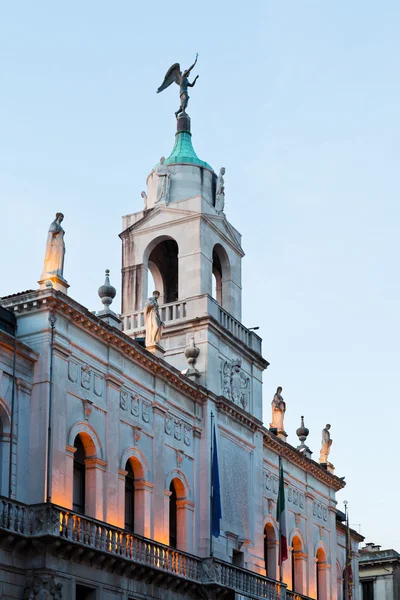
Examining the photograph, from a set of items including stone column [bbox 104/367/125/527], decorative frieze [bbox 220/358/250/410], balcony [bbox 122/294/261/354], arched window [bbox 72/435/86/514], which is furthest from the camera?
decorative frieze [bbox 220/358/250/410]

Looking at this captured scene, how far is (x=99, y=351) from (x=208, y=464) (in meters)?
6.81

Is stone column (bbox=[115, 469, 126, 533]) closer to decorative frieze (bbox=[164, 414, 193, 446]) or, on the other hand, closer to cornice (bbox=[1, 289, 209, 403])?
decorative frieze (bbox=[164, 414, 193, 446])

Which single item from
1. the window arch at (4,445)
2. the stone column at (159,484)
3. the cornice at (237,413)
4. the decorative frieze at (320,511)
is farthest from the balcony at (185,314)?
the window arch at (4,445)

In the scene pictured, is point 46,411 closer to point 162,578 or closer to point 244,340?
point 162,578

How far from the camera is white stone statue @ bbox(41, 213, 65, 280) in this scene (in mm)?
30969

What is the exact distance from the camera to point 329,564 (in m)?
47.8

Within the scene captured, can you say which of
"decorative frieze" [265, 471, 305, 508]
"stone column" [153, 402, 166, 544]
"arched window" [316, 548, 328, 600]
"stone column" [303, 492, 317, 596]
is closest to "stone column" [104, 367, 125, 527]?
"stone column" [153, 402, 166, 544]

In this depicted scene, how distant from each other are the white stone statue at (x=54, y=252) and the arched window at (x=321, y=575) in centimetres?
2185

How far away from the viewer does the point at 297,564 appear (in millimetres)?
44906

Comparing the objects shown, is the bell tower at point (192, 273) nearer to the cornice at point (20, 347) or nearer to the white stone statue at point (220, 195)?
the white stone statue at point (220, 195)

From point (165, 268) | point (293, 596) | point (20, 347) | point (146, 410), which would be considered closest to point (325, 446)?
point (293, 596)

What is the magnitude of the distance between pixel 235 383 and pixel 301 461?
7.40 m

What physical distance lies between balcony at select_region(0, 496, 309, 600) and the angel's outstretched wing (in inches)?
731

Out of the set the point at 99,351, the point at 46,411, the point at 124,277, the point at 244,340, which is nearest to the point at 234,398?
the point at 244,340
